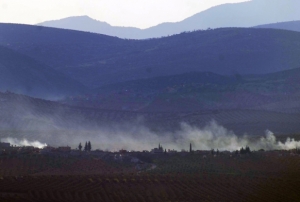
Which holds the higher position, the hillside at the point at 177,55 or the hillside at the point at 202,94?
the hillside at the point at 177,55

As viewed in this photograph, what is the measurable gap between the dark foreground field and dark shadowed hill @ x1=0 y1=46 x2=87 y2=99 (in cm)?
9563

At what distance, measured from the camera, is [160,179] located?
3888 centimetres

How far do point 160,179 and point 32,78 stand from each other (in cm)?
11974

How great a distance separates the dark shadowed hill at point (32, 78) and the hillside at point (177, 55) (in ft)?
23.2

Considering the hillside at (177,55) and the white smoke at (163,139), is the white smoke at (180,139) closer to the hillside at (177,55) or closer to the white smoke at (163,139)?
the white smoke at (163,139)

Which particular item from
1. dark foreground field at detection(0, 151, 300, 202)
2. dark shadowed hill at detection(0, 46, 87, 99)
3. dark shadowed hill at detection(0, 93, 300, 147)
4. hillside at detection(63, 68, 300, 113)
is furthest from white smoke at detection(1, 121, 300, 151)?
dark shadowed hill at detection(0, 46, 87, 99)

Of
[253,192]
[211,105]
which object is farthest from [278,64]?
[253,192]

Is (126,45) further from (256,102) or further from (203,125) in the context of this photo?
(203,125)

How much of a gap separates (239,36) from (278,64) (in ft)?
57.7

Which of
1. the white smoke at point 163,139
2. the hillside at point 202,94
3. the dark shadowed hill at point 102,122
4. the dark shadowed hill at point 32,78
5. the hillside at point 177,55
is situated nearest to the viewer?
the white smoke at point 163,139

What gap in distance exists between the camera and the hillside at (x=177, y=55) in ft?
529

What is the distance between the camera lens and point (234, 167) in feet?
152

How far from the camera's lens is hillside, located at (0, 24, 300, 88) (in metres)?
161

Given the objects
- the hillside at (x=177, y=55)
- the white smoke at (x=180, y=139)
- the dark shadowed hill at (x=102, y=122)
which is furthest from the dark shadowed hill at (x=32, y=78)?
the white smoke at (x=180, y=139)
